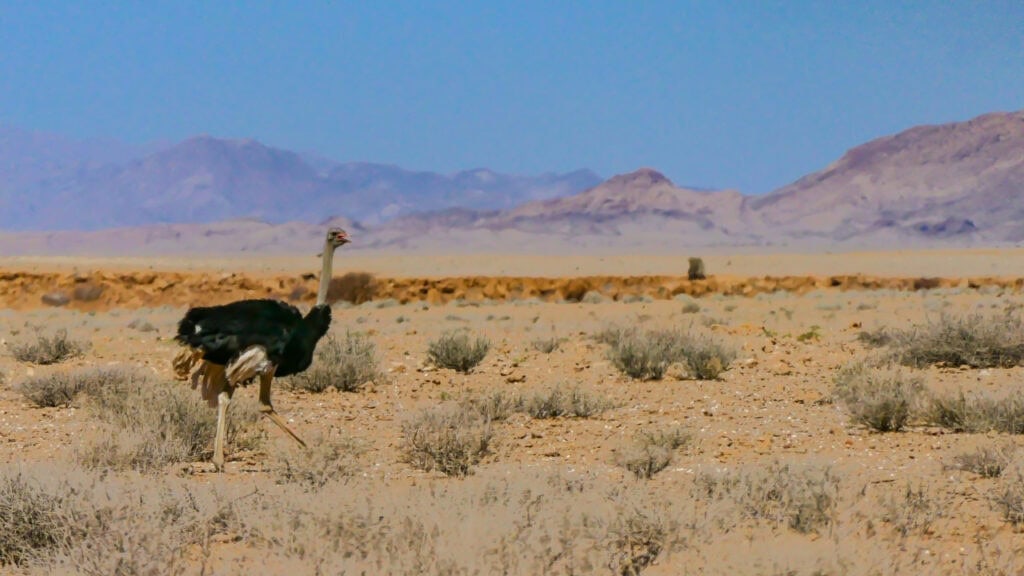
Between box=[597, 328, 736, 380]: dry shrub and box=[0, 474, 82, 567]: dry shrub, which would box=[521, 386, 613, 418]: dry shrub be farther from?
box=[0, 474, 82, 567]: dry shrub

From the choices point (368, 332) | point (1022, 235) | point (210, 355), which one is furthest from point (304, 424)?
point (1022, 235)

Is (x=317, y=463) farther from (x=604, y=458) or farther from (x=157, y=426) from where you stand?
(x=604, y=458)

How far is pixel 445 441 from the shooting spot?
32.6 feet

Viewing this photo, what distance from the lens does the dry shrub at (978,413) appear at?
10969 millimetres

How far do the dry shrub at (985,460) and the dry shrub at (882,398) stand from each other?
213 cm

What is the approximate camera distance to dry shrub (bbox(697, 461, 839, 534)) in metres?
7.15

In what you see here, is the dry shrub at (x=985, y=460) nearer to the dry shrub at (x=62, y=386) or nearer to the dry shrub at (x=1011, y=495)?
the dry shrub at (x=1011, y=495)

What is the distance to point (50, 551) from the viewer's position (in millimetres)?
6672

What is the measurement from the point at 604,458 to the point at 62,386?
6786mm

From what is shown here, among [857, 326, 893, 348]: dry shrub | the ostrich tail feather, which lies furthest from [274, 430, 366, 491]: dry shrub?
[857, 326, 893, 348]: dry shrub

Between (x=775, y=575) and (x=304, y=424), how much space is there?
7734mm

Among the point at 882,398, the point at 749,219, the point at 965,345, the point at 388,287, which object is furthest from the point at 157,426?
the point at 749,219

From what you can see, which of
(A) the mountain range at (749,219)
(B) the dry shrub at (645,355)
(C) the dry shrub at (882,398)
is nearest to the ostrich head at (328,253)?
(C) the dry shrub at (882,398)

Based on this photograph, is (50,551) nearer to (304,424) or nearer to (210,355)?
(210,355)
